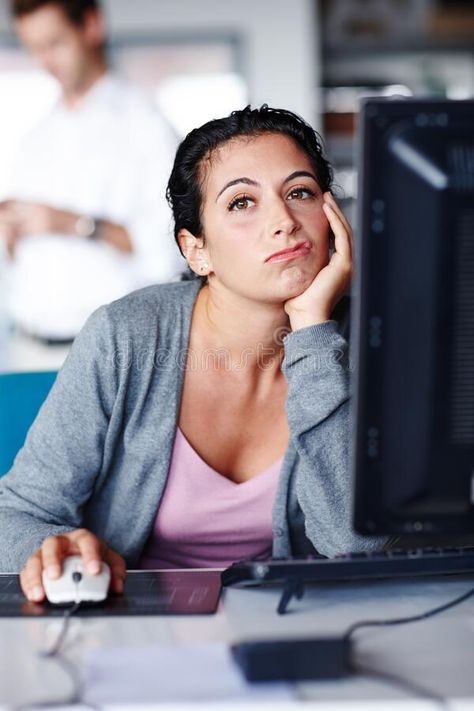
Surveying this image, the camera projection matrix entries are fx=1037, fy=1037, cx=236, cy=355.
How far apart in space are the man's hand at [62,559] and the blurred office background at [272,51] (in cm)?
389

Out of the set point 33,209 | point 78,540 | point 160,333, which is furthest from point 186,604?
point 33,209

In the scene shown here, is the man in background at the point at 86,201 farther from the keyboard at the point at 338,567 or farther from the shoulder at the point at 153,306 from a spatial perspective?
the keyboard at the point at 338,567

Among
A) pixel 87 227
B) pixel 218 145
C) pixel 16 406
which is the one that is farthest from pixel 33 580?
pixel 87 227

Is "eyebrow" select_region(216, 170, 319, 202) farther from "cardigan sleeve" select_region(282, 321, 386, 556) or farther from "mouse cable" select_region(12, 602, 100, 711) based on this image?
"mouse cable" select_region(12, 602, 100, 711)

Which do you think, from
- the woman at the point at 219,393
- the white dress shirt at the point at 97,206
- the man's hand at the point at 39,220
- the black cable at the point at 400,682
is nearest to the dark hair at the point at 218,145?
the woman at the point at 219,393

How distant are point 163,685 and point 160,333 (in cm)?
67

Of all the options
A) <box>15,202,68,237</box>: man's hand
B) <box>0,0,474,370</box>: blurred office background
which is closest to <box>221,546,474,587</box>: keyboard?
<box>15,202,68,237</box>: man's hand

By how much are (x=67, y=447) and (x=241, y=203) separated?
397 mm

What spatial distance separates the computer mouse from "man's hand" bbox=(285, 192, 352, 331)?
429 millimetres

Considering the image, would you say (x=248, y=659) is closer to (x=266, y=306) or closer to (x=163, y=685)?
(x=163, y=685)

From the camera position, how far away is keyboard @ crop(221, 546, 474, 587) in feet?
3.45

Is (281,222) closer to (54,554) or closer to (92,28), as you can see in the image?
(54,554)

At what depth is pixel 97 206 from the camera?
3.21 meters

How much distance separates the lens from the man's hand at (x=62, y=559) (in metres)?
1.08
